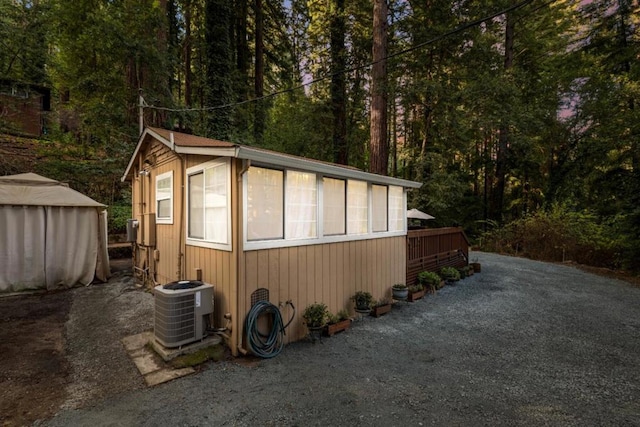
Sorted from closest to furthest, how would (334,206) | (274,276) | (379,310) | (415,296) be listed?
1. (274,276)
2. (334,206)
3. (379,310)
4. (415,296)

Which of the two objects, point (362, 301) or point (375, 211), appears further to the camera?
point (375, 211)

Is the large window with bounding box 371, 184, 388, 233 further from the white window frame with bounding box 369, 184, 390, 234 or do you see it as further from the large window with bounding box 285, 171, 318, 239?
the large window with bounding box 285, 171, 318, 239

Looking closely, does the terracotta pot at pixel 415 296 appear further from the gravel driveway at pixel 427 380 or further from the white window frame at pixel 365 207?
the white window frame at pixel 365 207

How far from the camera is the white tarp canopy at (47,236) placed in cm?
584

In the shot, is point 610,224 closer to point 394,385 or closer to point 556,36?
point 556,36

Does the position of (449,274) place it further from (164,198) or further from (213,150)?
(164,198)

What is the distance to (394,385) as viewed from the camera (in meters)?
2.91

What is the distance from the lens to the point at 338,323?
14.1 ft

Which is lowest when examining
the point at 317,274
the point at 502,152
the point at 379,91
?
the point at 317,274

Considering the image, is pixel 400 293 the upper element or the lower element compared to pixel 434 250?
lower

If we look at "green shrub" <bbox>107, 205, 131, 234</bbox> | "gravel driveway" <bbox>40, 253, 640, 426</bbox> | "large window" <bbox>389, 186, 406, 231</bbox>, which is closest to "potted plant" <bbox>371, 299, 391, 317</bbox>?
"gravel driveway" <bbox>40, 253, 640, 426</bbox>

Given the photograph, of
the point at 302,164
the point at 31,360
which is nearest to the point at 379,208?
the point at 302,164

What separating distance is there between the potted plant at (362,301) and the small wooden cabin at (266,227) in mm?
168

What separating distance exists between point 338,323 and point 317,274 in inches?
30.6
